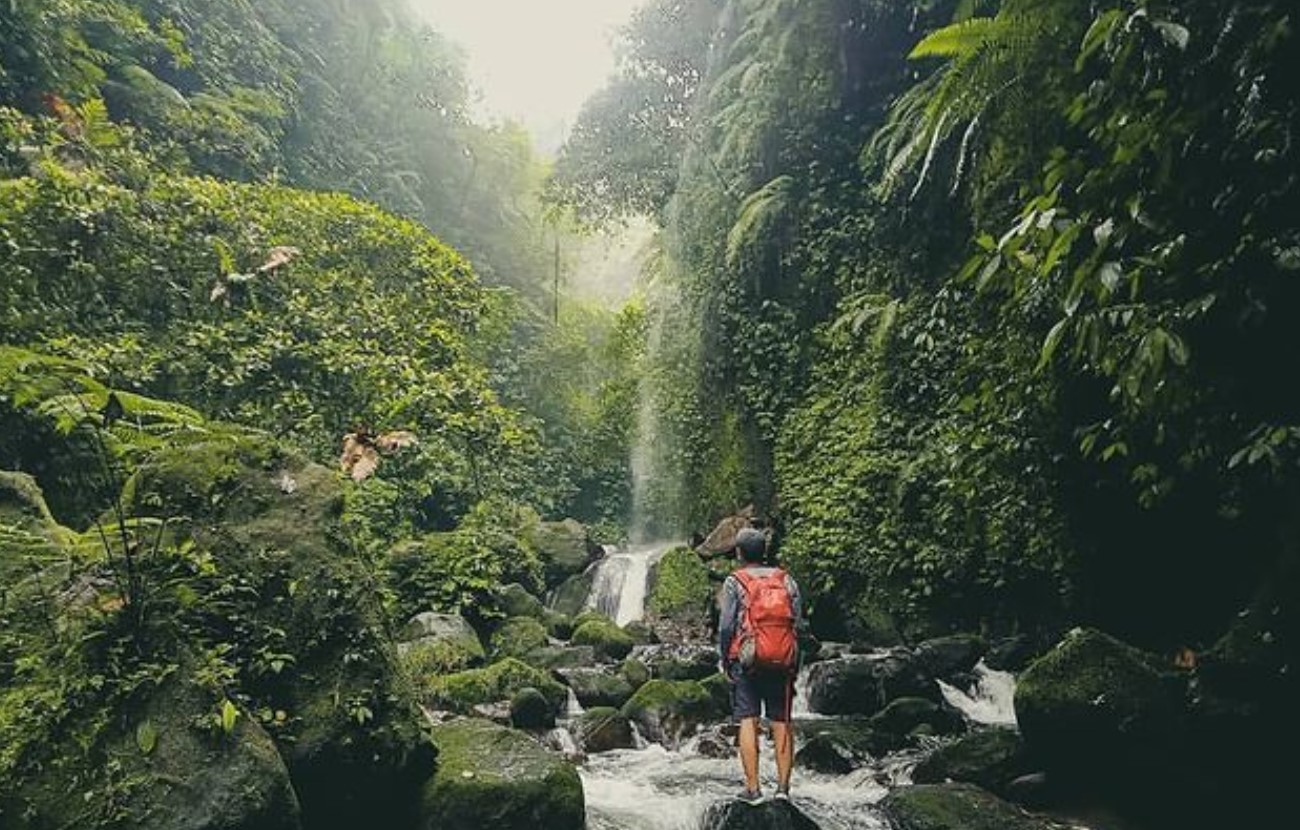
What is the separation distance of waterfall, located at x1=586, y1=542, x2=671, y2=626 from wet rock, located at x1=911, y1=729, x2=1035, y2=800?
7.50 meters

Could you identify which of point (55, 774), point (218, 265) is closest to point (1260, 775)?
point (55, 774)

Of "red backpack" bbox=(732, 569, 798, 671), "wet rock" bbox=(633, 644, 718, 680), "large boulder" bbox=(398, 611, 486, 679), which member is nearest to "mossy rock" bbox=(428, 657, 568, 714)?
"large boulder" bbox=(398, 611, 486, 679)

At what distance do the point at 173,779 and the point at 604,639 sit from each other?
660cm

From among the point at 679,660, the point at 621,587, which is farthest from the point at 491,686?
the point at 621,587

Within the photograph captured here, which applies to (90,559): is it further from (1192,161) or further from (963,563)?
(963,563)

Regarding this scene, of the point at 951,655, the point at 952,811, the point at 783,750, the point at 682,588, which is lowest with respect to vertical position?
the point at 952,811

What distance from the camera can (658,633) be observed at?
11125mm

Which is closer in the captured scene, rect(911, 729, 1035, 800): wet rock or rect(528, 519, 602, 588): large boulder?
rect(911, 729, 1035, 800): wet rock

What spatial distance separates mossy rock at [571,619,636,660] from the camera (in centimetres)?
917

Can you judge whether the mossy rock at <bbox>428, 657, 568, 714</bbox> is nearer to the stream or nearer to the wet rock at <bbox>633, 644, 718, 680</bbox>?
the stream

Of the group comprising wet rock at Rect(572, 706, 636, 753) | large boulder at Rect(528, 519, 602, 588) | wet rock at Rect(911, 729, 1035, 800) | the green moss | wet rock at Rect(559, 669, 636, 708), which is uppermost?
large boulder at Rect(528, 519, 602, 588)

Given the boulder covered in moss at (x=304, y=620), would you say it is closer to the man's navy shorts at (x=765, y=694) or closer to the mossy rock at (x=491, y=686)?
the man's navy shorts at (x=765, y=694)

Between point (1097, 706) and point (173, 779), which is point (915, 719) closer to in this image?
point (1097, 706)

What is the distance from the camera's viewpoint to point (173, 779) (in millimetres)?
2934
